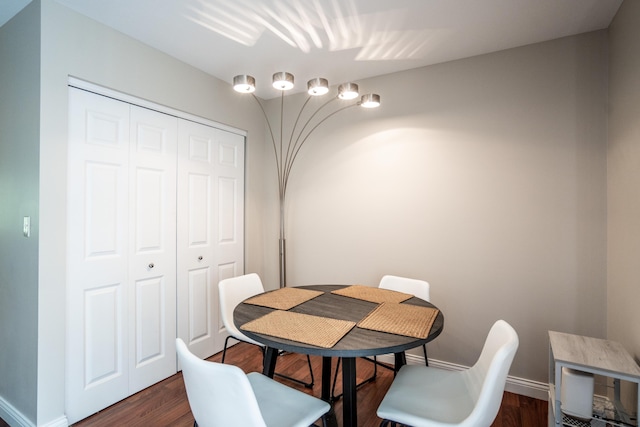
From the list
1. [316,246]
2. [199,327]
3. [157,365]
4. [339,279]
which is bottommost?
[157,365]

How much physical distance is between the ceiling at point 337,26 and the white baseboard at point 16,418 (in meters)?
2.36

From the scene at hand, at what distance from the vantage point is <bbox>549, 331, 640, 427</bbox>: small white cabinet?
138 centimetres

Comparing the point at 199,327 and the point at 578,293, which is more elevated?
the point at 578,293

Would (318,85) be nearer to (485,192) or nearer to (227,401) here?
(485,192)

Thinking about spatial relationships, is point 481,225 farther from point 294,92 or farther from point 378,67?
point 294,92

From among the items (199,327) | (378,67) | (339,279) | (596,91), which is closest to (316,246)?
(339,279)

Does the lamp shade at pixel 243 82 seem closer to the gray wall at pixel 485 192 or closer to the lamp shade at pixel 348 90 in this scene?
the lamp shade at pixel 348 90

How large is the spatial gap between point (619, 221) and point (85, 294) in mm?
3169

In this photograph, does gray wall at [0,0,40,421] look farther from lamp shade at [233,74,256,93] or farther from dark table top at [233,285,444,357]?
dark table top at [233,285,444,357]

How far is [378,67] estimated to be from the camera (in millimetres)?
2652

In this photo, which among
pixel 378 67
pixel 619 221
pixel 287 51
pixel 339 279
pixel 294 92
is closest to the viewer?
pixel 619 221

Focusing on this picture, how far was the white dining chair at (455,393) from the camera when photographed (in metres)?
1.15

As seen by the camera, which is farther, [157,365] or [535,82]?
[157,365]

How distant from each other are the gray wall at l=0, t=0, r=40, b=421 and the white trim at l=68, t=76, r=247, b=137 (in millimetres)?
209
